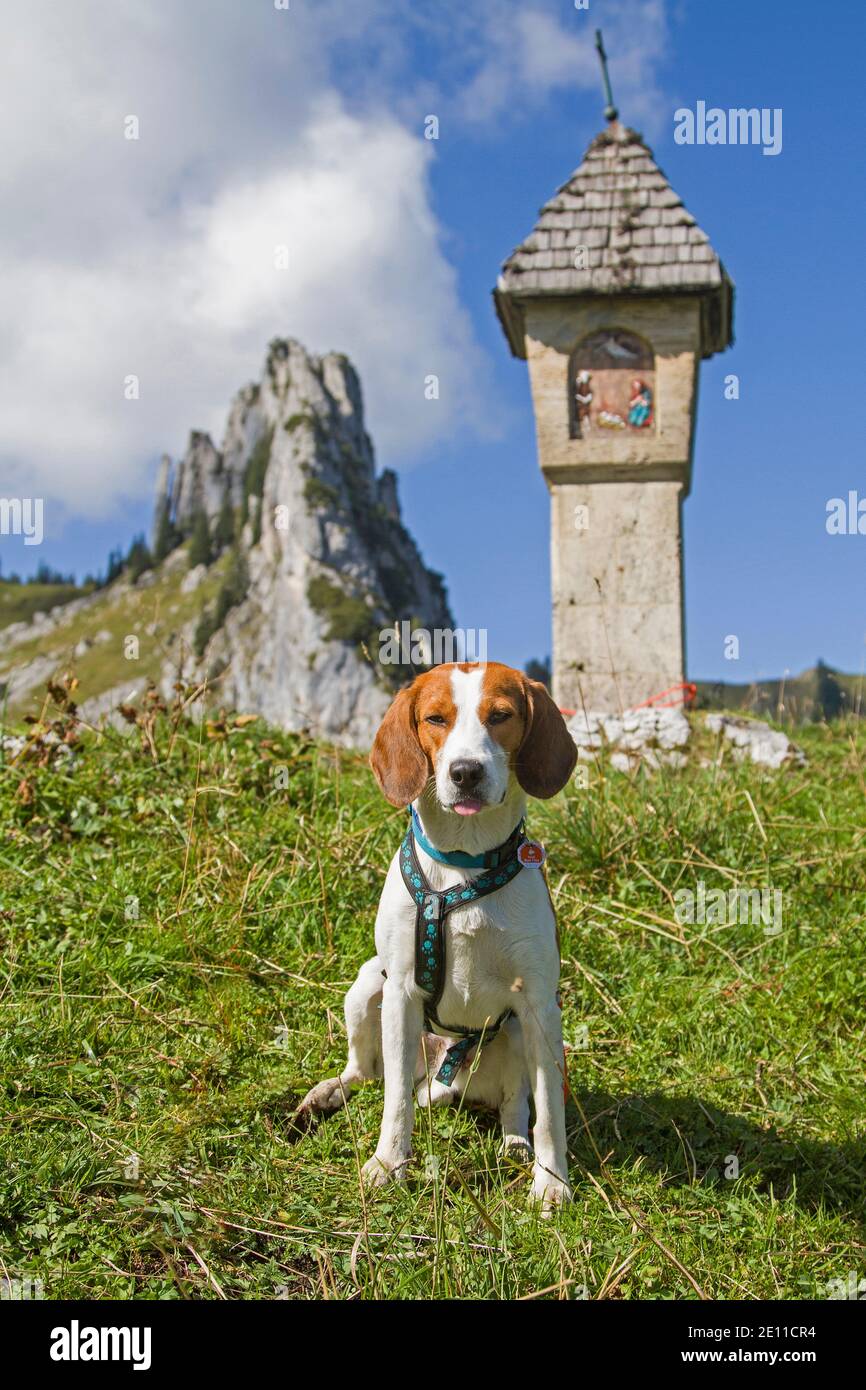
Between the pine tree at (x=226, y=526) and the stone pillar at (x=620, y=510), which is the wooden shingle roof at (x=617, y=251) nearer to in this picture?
the stone pillar at (x=620, y=510)

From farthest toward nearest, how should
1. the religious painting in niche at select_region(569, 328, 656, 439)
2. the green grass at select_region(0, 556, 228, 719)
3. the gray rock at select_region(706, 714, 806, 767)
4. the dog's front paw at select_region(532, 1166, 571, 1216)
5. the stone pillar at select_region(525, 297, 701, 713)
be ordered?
1. the green grass at select_region(0, 556, 228, 719)
2. the religious painting in niche at select_region(569, 328, 656, 439)
3. the stone pillar at select_region(525, 297, 701, 713)
4. the gray rock at select_region(706, 714, 806, 767)
5. the dog's front paw at select_region(532, 1166, 571, 1216)

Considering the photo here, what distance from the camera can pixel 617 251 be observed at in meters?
9.94

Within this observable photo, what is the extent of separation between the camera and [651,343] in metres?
10.0

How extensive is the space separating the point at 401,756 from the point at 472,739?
1.02 ft

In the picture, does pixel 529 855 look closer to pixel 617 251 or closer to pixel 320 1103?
pixel 320 1103

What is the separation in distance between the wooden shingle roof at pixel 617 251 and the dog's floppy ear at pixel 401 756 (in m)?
7.32

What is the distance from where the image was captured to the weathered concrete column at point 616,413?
9.78 meters

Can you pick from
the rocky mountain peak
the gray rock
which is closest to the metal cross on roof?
the gray rock

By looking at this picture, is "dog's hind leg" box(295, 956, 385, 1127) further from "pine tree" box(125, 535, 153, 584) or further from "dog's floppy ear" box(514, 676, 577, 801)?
"pine tree" box(125, 535, 153, 584)

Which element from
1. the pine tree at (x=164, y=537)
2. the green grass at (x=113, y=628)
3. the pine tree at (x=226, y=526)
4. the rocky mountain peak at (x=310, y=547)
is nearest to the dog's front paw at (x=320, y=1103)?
the rocky mountain peak at (x=310, y=547)

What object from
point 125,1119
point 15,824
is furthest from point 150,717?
point 125,1119

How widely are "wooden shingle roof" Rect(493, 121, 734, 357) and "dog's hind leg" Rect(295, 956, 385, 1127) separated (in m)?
7.58

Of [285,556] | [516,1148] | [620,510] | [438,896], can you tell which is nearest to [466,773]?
[438,896]

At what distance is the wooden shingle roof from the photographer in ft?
32.2
